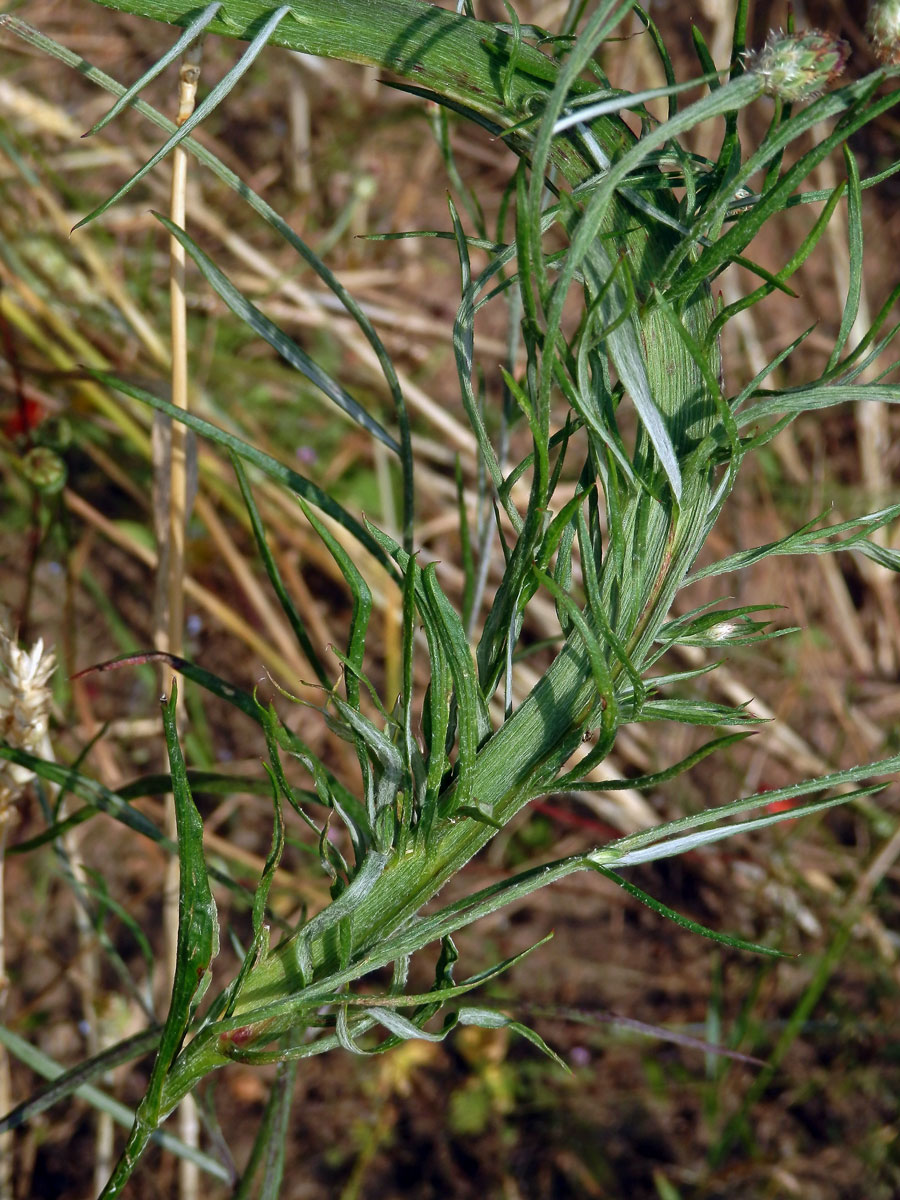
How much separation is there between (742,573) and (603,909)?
2.30 ft

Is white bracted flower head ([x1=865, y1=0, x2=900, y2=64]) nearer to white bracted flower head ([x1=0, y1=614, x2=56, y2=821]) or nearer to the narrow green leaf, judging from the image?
the narrow green leaf

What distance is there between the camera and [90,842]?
4.74 feet

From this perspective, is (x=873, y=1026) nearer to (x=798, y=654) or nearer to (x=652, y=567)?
(x=798, y=654)

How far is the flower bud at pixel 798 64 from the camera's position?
307 mm

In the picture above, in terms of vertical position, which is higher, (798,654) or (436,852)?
(798,654)

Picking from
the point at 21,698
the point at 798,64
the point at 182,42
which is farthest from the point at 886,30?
the point at 21,698

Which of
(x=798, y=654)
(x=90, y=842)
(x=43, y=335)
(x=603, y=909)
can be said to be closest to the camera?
(x=43, y=335)

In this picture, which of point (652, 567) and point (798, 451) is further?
point (798, 451)

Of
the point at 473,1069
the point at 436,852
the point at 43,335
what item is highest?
the point at 43,335

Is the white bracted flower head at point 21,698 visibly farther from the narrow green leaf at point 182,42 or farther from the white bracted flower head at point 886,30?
the white bracted flower head at point 886,30

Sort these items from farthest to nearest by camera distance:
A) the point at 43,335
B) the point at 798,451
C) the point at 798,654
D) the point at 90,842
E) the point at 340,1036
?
the point at 798,451
the point at 798,654
the point at 90,842
the point at 43,335
the point at 340,1036

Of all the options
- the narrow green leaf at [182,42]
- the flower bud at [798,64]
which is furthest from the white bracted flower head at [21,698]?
the flower bud at [798,64]

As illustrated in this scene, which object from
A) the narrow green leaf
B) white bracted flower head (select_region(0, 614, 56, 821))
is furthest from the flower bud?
white bracted flower head (select_region(0, 614, 56, 821))

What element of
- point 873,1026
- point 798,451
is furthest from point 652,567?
point 798,451
